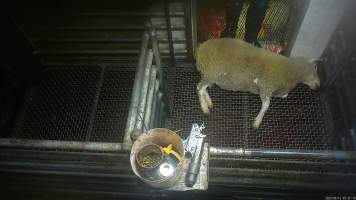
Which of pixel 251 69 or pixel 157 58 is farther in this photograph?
pixel 251 69

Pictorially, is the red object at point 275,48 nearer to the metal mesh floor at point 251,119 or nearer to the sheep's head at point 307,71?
the sheep's head at point 307,71

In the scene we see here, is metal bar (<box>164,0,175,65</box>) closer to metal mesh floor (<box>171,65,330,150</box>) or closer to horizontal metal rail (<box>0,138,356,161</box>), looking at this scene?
metal mesh floor (<box>171,65,330,150</box>)

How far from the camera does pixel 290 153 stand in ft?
9.55

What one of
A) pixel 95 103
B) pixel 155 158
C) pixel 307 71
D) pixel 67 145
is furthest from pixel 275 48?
pixel 67 145

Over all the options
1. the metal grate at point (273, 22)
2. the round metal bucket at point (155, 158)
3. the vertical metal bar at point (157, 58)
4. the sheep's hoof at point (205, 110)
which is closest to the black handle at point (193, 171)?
the round metal bucket at point (155, 158)

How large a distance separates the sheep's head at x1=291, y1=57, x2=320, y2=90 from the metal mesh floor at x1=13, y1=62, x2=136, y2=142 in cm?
246

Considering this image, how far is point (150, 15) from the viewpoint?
4.43 m

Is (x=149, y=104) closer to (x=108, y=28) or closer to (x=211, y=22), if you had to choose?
(x=108, y=28)

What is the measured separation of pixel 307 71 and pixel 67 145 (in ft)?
11.0

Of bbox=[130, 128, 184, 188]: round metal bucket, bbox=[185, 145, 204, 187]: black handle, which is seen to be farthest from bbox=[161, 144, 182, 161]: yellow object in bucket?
bbox=[185, 145, 204, 187]: black handle

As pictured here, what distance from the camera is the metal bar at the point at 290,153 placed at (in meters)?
2.86

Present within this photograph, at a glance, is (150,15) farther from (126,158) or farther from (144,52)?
(126,158)

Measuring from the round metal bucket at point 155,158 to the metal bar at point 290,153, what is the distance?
364 mm

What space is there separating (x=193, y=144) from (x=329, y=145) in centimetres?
270
